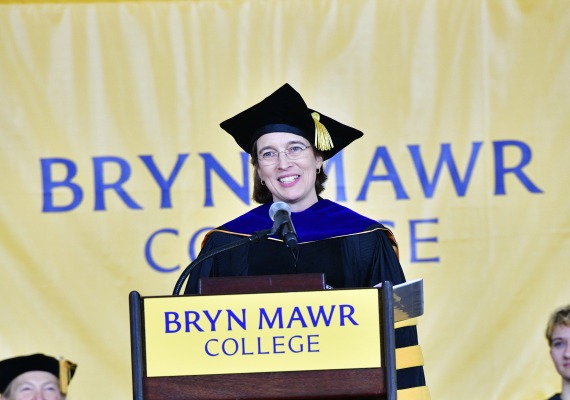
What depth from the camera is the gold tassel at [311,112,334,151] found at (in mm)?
4052

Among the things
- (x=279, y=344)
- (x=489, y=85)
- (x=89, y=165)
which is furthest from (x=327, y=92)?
(x=279, y=344)

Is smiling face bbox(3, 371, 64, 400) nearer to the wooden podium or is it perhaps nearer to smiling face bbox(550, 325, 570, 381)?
the wooden podium

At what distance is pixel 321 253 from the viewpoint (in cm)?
403

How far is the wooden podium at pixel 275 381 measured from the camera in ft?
9.35

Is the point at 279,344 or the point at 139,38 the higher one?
the point at 139,38

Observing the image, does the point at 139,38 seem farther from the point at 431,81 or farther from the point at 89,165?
the point at 431,81

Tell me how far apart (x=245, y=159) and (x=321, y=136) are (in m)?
1.37

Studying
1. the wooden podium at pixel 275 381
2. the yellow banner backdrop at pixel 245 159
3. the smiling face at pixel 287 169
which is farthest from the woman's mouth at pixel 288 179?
the yellow banner backdrop at pixel 245 159

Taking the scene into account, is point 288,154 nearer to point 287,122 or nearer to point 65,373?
point 287,122

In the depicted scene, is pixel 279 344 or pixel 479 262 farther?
pixel 479 262

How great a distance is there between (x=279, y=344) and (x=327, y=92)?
2.64 m

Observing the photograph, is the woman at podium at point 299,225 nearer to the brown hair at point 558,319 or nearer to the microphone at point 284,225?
the microphone at point 284,225

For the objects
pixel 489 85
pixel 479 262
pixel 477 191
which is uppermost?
pixel 489 85

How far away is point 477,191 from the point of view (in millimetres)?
5316
